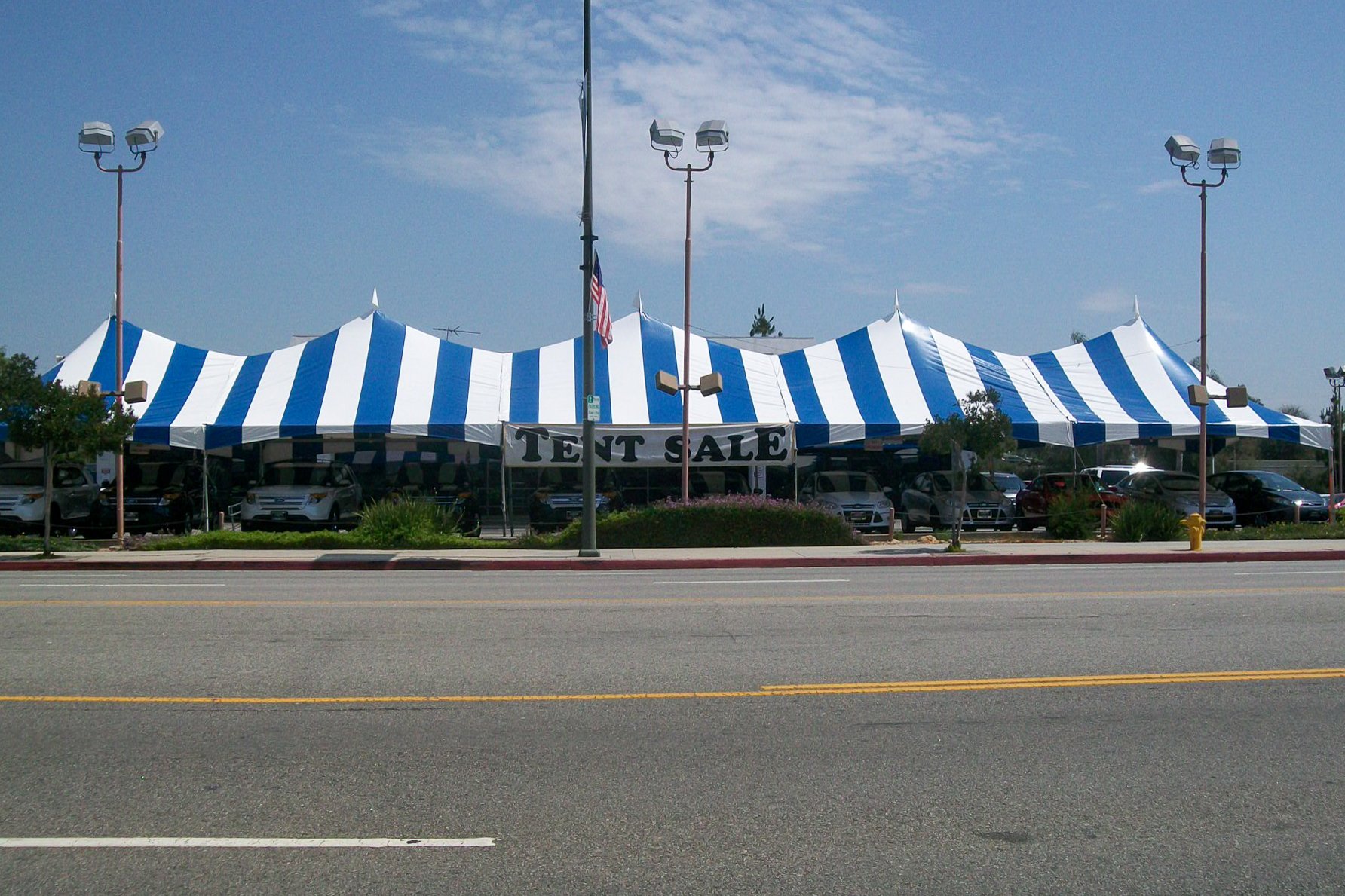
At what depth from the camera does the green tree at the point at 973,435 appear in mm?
20453

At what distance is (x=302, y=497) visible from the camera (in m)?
24.3

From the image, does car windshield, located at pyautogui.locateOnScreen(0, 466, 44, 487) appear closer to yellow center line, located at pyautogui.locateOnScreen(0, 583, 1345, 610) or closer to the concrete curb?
the concrete curb

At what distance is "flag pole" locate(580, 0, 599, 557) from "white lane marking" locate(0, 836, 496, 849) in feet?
45.7

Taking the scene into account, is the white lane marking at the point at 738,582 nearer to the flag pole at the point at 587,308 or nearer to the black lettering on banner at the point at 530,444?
the flag pole at the point at 587,308

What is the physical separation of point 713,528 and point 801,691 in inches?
552

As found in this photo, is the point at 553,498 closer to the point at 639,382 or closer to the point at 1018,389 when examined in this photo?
the point at 639,382

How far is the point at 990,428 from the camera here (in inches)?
805

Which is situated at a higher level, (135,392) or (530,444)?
(135,392)

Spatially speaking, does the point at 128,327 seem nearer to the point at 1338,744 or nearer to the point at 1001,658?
the point at 1001,658

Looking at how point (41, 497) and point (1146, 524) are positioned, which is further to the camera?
point (41, 497)

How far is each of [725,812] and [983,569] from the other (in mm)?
13131

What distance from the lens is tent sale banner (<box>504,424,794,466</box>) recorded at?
23.5 meters

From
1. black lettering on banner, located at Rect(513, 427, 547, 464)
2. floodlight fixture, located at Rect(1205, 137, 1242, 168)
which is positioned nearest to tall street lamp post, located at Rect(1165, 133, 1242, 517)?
floodlight fixture, located at Rect(1205, 137, 1242, 168)

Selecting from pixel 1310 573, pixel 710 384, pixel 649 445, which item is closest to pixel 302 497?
pixel 649 445
